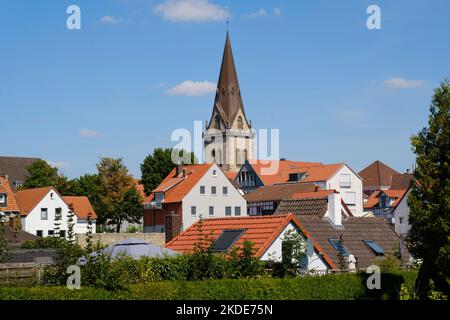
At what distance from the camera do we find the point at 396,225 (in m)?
78.1

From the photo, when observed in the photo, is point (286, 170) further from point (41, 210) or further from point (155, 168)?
point (41, 210)

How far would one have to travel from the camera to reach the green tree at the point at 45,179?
95.6 m

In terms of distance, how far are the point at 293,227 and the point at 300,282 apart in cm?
684

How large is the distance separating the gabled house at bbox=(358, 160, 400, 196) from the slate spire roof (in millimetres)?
44630

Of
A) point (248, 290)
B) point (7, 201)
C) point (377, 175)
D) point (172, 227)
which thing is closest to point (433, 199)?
point (248, 290)

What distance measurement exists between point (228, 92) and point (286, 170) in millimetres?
49462

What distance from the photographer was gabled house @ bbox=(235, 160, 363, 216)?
10075 centimetres

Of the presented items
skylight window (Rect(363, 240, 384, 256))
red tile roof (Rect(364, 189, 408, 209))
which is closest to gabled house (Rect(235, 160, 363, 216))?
red tile roof (Rect(364, 189, 408, 209))

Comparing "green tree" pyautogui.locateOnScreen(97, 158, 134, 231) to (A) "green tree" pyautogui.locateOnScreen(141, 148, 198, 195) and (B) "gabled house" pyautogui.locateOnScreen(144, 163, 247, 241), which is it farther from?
(A) "green tree" pyautogui.locateOnScreen(141, 148, 198, 195)

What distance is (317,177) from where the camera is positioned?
10275 cm

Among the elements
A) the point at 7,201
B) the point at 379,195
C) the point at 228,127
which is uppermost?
the point at 228,127

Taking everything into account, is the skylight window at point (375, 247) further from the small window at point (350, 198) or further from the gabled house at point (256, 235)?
the small window at point (350, 198)
